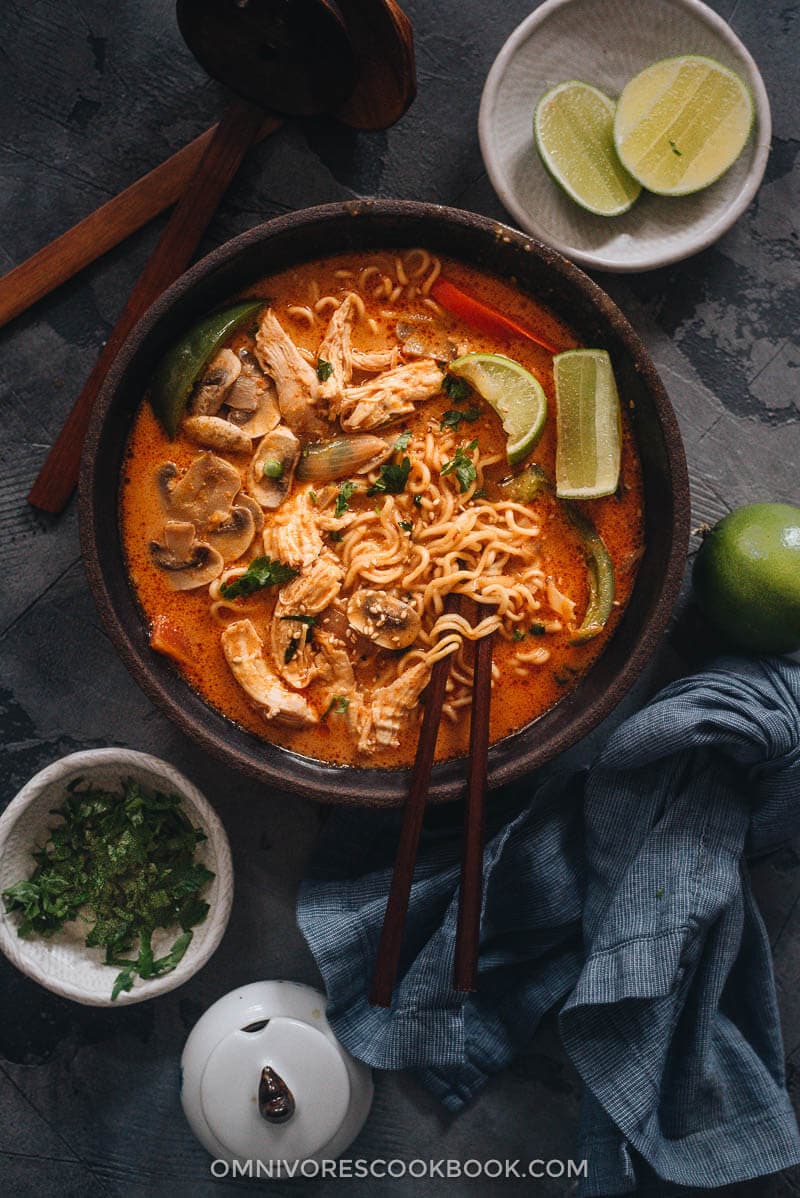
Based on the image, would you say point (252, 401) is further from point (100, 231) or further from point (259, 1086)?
point (259, 1086)

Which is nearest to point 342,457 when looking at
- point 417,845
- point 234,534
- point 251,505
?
point 251,505

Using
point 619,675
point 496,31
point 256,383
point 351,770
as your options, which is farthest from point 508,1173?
point 496,31

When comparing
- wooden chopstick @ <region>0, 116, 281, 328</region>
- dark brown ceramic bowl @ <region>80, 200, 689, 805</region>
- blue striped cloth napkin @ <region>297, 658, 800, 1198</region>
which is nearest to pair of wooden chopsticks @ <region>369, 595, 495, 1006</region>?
dark brown ceramic bowl @ <region>80, 200, 689, 805</region>

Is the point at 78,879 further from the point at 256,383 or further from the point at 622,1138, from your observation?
the point at 622,1138

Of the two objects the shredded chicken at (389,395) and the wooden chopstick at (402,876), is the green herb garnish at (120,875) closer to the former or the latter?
the wooden chopstick at (402,876)

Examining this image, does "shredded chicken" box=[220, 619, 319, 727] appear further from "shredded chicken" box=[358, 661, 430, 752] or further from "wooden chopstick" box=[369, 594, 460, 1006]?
"wooden chopstick" box=[369, 594, 460, 1006]

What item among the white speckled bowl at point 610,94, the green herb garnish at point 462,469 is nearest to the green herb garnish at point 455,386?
the green herb garnish at point 462,469
